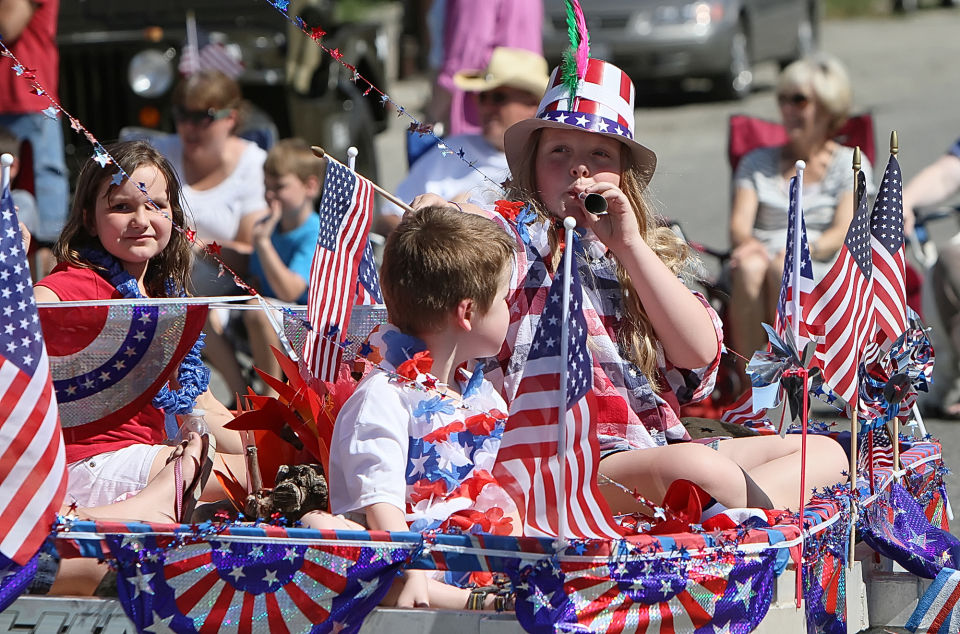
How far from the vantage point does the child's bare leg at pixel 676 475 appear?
324 centimetres

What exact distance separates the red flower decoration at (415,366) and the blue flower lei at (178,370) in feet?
2.52

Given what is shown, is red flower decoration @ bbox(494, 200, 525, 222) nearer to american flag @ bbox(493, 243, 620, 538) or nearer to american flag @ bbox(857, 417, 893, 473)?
american flag @ bbox(493, 243, 620, 538)

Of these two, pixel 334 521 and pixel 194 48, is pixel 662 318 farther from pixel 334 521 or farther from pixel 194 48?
pixel 194 48

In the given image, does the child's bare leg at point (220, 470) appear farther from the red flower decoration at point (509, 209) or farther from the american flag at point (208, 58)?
the american flag at point (208, 58)

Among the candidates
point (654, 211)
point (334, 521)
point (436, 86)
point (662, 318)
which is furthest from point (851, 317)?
point (436, 86)

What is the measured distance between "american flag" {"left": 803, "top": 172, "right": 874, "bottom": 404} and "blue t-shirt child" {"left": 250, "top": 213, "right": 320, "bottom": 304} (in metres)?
3.30

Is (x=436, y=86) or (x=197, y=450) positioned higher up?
(x=436, y=86)

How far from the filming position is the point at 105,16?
29.0 ft

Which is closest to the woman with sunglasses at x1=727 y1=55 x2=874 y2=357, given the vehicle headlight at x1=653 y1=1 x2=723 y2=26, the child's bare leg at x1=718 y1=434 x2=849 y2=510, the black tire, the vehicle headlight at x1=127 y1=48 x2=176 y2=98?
the child's bare leg at x1=718 y1=434 x2=849 y2=510

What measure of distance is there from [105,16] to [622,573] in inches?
273

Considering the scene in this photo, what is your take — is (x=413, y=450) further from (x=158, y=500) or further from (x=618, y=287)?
(x=618, y=287)

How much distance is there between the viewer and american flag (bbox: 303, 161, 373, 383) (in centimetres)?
360

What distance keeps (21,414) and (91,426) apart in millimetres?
835

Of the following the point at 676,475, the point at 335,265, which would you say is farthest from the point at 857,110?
the point at 676,475
